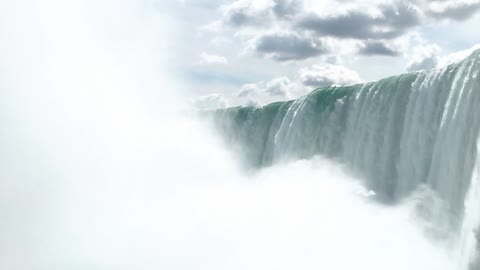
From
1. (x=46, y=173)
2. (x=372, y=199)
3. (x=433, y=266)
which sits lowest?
(x=433, y=266)

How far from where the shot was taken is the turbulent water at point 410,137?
1720 centimetres

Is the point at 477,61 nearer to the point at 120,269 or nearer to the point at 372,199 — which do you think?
the point at 372,199

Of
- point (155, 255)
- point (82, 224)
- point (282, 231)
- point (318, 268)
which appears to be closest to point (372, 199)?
point (282, 231)

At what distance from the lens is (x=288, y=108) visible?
33.2 m

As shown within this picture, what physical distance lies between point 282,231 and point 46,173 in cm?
1186

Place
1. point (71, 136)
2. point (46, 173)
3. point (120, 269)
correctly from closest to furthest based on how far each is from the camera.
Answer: point (120, 269)
point (46, 173)
point (71, 136)

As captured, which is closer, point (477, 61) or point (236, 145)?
point (477, 61)

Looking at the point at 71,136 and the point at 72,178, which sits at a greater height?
the point at 71,136

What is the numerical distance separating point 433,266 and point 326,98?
1367 cm

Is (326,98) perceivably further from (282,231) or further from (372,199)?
(282,231)

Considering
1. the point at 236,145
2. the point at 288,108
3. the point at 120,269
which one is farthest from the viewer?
the point at 236,145

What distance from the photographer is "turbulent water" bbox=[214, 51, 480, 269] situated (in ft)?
56.4

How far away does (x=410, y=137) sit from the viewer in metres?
20.5

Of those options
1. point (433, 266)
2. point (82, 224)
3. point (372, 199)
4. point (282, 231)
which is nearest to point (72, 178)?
point (82, 224)
